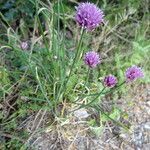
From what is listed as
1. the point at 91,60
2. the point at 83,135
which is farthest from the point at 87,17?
the point at 83,135

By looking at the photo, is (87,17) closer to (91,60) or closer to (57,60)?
(91,60)

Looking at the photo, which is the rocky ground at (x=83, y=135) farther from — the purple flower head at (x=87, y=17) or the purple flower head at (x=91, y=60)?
the purple flower head at (x=87, y=17)

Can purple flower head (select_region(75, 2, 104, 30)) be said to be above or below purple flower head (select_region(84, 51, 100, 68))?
above

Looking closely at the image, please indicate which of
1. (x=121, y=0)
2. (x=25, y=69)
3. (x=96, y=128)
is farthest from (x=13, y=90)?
(x=121, y=0)

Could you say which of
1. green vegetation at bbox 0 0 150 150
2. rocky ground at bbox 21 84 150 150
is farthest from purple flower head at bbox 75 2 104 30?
rocky ground at bbox 21 84 150 150

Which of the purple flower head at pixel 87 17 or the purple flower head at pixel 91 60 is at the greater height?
the purple flower head at pixel 87 17

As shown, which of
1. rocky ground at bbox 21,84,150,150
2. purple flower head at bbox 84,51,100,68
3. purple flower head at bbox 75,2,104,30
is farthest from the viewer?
rocky ground at bbox 21,84,150,150

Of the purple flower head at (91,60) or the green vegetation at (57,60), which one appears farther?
the green vegetation at (57,60)

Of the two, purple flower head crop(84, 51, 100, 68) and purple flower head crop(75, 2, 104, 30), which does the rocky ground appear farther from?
purple flower head crop(75, 2, 104, 30)

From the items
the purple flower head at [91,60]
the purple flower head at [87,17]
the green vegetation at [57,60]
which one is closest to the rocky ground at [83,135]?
the green vegetation at [57,60]
